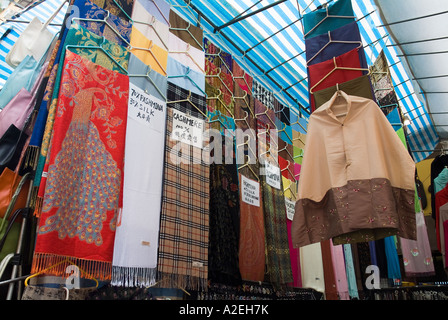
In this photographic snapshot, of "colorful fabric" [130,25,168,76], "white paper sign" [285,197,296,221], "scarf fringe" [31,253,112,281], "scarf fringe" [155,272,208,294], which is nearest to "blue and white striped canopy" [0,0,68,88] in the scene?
"colorful fabric" [130,25,168,76]


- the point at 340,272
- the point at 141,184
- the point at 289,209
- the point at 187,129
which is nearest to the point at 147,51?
the point at 187,129

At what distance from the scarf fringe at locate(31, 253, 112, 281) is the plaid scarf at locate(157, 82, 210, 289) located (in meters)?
0.38

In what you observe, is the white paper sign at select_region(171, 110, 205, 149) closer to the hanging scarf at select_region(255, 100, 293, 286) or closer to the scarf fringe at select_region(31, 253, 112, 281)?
the hanging scarf at select_region(255, 100, 293, 286)

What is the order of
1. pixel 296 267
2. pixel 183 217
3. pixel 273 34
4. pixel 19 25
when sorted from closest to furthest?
pixel 183 217
pixel 296 267
pixel 19 25
pixel 273 34

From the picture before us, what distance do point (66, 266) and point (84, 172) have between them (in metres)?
0.54

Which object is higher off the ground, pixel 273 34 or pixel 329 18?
pixel 273 34

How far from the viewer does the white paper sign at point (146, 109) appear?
2498 mm

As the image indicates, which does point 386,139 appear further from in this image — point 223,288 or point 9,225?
point 9,225

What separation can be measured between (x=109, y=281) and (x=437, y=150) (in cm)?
768

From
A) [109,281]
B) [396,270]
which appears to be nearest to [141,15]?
[109,281]

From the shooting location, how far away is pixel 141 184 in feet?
7.73

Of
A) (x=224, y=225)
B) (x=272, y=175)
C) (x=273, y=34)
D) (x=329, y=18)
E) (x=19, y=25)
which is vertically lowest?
(x=224, y=225)

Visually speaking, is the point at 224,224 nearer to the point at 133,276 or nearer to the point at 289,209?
the point at 133,276
